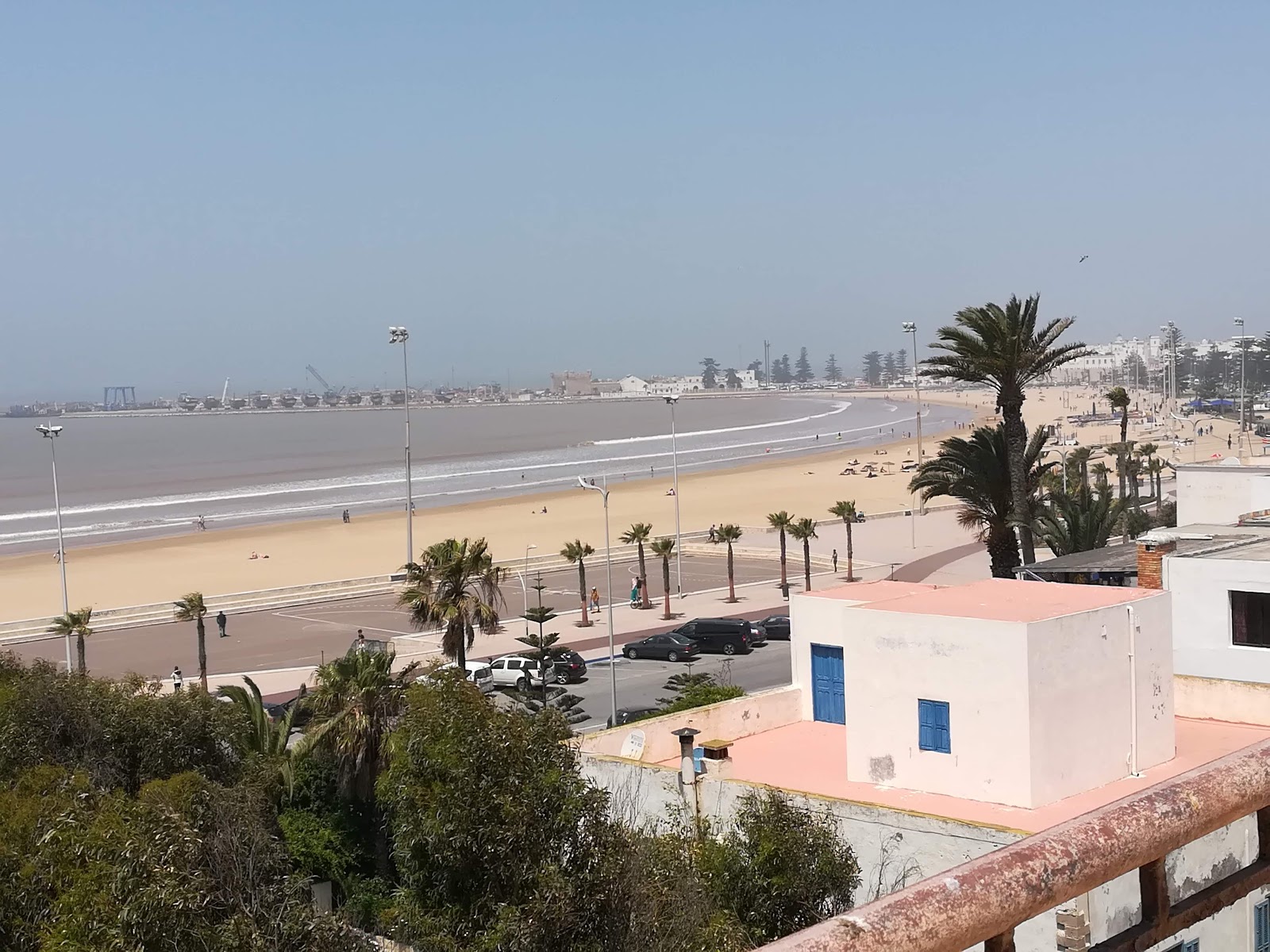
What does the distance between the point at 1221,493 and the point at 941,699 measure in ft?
50.8

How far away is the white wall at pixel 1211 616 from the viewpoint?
16.8 metres

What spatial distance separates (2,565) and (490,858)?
61.0 metres

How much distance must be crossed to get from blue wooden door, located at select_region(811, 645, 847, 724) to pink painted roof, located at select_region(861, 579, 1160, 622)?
214cm

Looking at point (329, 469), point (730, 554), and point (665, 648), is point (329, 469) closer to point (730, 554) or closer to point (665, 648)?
point (730, 554)

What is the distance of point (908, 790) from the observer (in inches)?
529

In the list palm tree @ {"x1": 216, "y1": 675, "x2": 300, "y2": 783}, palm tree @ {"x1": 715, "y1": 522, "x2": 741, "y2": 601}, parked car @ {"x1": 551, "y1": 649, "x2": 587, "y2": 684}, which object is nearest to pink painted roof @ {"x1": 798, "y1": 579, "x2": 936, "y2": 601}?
palm tree @ {"x1": 216, "y1": 675, "x2": 300, "y2": 783}

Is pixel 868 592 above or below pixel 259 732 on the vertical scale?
above

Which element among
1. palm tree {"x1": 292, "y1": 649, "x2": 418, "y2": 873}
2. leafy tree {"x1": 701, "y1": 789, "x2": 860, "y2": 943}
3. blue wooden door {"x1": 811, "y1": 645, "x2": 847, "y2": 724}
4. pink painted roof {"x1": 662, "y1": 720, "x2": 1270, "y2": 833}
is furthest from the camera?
palm tree {"x1": 292, "y1": 649, "x2": 418, "y2": 873}

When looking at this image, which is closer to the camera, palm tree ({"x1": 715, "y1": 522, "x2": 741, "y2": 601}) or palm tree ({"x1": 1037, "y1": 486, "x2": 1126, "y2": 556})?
palm tree ({"x1": 1037, "y1": 486, "x2": 1126, "y2": 556})

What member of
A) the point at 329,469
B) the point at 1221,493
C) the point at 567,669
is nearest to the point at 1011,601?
the point at 1221,493

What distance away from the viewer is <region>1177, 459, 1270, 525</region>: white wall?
25312 millimetres

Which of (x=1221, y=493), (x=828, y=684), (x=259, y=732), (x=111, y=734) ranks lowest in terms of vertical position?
(x=259, y=732)

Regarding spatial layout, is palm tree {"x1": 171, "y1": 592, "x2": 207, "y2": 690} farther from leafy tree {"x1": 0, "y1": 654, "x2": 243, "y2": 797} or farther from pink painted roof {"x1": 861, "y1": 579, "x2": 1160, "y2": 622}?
pink painted roof {"x1": 861, "y1": 579, "x2": 1160, "y2": 622}

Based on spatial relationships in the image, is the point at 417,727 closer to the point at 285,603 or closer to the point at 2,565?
the point at 285,603
